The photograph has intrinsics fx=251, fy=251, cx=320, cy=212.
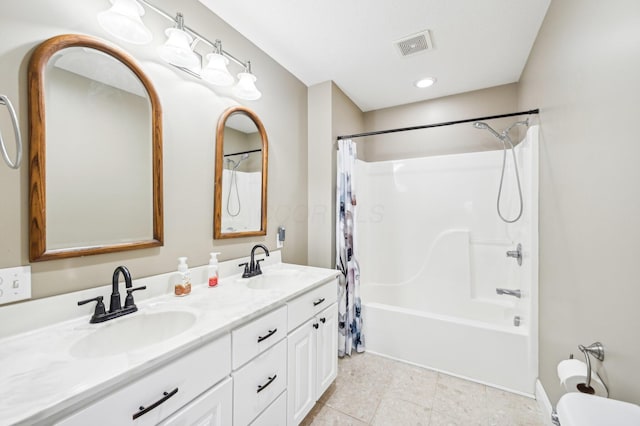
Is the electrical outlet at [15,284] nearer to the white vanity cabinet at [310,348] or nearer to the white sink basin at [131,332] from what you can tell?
the white sink basin at [131,332]

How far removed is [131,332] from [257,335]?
0.49 metres

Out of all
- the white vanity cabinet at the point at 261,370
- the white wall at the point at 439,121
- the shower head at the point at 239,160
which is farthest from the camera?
the white wall at the point at 439,121

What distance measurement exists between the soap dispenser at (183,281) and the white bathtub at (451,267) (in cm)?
155

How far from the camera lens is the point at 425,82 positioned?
7.70 ft

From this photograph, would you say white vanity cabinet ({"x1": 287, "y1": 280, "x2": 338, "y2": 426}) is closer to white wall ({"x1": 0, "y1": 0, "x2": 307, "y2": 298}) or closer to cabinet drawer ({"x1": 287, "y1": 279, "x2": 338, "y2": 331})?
cabinet drawer ({"x1": 287, "y1": 279, "x2": 338, "y2": 331})

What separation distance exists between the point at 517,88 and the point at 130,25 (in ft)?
9.61

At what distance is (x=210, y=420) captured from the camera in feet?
2.91

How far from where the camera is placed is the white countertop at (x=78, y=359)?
0.55 m

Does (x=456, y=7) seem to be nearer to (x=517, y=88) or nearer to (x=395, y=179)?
(x=517, y=88)

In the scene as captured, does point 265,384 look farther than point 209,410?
Yes

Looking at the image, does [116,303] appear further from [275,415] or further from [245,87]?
[245,87]

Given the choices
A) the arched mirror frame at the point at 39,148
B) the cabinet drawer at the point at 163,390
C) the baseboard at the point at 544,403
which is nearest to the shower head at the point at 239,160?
the arched mirror frame at the point at 39,148

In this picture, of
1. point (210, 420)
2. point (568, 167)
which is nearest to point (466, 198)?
point (568, 167)

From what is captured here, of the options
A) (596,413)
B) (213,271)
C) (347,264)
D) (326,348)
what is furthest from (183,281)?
(596,413)
